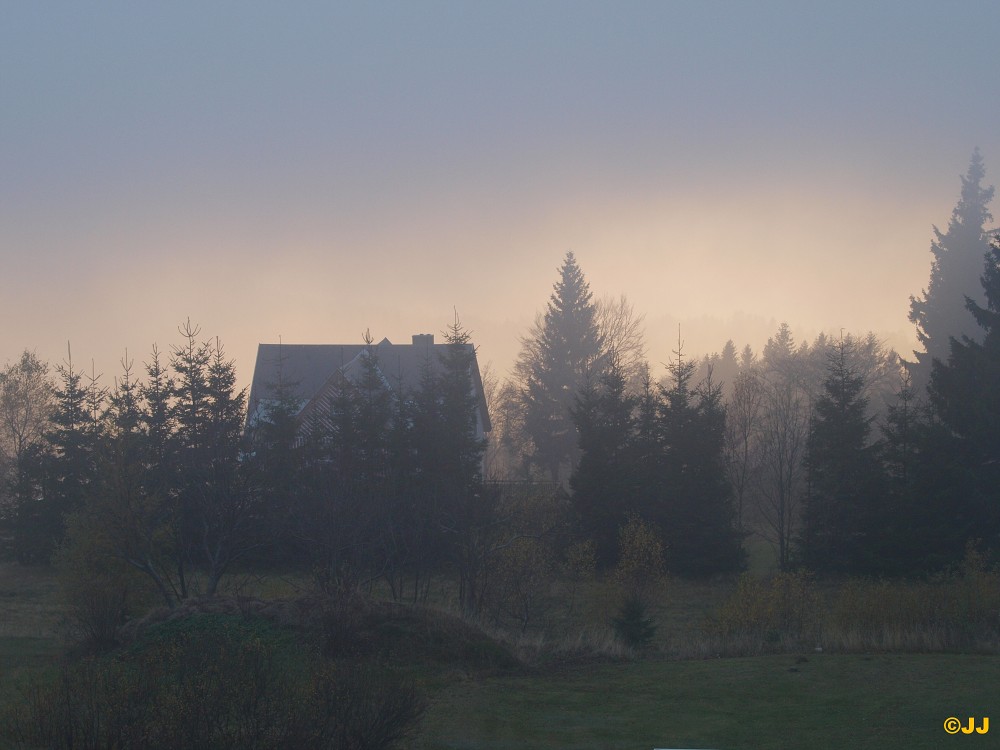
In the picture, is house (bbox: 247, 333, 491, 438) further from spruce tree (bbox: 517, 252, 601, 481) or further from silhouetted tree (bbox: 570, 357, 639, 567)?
silhouetted tree (bbox: 570, 357, 639, 567)

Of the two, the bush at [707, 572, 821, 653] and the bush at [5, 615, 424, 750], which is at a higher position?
the bush at [5, 615, 424, 750]

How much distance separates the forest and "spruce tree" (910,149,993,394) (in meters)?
0.18

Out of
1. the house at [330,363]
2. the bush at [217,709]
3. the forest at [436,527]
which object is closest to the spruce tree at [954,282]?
the forest at [436,527]

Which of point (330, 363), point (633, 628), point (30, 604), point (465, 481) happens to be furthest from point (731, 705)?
point (330, 363)

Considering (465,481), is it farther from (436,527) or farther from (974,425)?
(974,425)

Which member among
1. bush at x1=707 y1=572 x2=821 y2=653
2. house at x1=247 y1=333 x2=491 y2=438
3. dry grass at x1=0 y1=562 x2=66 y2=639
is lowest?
dry grass at x1=0 y1=562 x2=66 y2=639

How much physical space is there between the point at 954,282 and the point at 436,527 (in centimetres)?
4054

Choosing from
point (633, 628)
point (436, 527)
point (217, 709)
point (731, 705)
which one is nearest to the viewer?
point (217, 709)

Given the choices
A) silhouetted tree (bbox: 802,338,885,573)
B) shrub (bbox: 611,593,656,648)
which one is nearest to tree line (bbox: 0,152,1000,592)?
silhouetted tree (bbox: 802,338,885,573)

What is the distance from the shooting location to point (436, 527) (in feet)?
78.6

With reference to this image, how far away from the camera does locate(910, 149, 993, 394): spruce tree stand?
49.3 metres

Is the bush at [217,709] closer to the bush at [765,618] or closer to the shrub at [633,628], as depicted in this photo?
the shrub at [633,628]

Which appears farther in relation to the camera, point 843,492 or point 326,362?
point 326,362

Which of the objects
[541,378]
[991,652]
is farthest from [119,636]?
[541,378]
